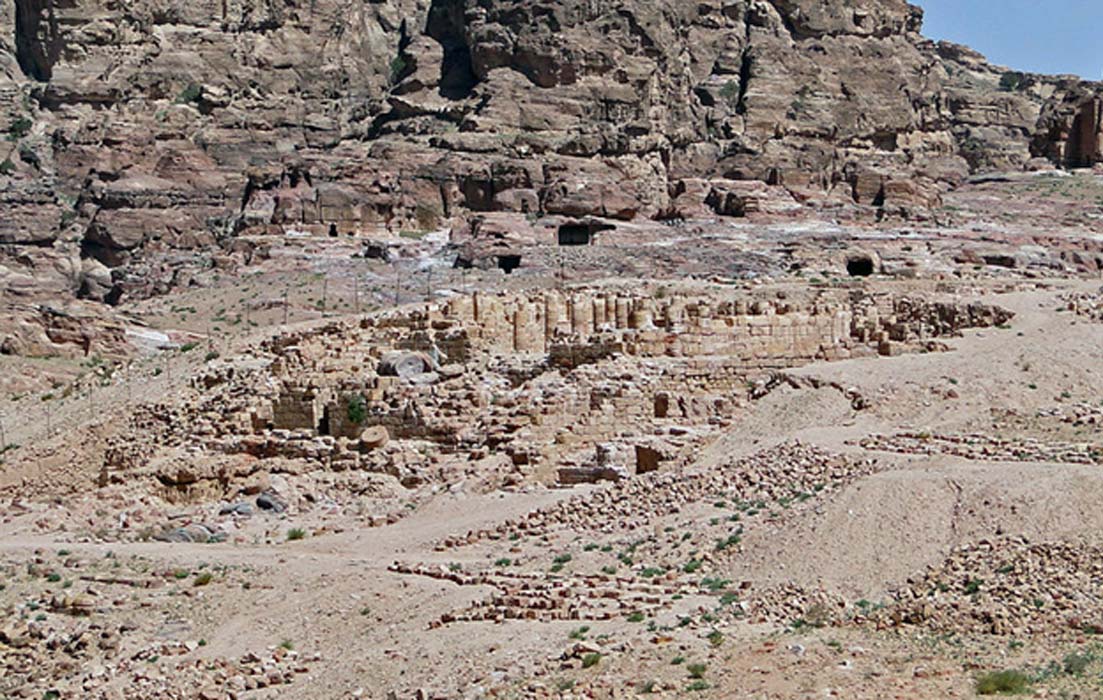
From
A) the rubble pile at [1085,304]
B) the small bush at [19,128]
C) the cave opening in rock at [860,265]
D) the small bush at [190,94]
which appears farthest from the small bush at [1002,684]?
the small bush at [19,128]

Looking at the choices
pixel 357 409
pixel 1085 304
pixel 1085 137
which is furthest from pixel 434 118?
pixel 357 409

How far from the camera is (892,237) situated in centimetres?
5953

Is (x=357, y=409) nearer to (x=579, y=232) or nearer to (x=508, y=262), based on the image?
(x=508, y=262)

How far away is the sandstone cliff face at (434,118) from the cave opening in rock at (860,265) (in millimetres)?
12644

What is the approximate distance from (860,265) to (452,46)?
3736cm

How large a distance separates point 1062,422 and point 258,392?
42.0ft

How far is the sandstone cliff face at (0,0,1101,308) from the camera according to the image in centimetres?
6738

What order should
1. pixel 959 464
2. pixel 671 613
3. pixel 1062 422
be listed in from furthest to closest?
pixel 1062 422
pixel 959 464
pixel 671 613

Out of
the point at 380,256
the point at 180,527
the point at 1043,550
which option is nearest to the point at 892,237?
the point at 380,256

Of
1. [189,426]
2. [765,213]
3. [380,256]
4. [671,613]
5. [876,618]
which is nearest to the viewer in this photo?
[876,618]

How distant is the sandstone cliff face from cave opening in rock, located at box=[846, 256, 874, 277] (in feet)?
41.5

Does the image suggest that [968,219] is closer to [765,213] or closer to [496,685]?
[765,213]

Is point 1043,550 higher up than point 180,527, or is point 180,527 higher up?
point 1043,550

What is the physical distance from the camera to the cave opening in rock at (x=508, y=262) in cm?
5597
